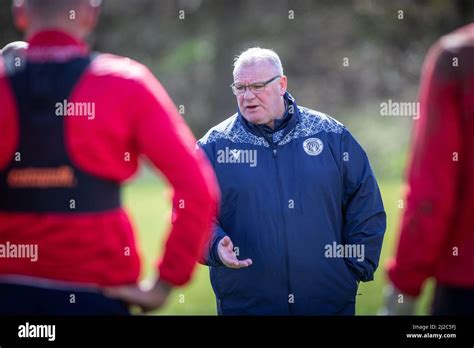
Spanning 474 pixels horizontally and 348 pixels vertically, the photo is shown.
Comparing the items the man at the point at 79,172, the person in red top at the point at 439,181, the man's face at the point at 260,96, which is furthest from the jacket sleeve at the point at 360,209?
the man at the point at 79,172

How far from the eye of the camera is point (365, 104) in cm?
782

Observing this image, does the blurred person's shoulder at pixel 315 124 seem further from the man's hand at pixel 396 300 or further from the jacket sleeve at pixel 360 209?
the man's hand at pixel 396 300

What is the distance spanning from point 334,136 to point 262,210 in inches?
18.8

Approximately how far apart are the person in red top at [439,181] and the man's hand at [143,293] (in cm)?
67

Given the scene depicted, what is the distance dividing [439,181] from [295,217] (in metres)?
1.35

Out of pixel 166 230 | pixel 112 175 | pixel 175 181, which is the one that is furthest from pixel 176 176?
pixel 166 230

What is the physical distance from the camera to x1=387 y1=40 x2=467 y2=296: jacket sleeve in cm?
240

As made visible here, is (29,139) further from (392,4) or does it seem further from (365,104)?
(365,104)

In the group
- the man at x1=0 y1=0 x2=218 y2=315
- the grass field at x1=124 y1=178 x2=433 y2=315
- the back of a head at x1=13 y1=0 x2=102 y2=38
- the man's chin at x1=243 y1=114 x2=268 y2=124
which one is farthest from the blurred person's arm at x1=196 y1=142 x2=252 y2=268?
the grass field at x1=124 y1=178 x2=433 y2=315

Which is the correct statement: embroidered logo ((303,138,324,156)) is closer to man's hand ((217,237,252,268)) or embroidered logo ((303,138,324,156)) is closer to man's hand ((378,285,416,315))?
man's hand ((217,237,252,268))

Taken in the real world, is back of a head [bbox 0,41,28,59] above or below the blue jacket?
above

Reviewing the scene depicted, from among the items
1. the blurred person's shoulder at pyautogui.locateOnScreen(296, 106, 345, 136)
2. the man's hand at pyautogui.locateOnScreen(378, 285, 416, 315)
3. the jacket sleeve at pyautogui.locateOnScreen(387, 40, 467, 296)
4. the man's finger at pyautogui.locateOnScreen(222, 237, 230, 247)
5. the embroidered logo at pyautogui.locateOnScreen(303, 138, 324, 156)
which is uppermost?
the blurred person's shoulder at pyautogui.locateOnScreen(296, 106, 345, 136)

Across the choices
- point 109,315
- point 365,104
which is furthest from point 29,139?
point 365,104

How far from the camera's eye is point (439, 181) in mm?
2400
